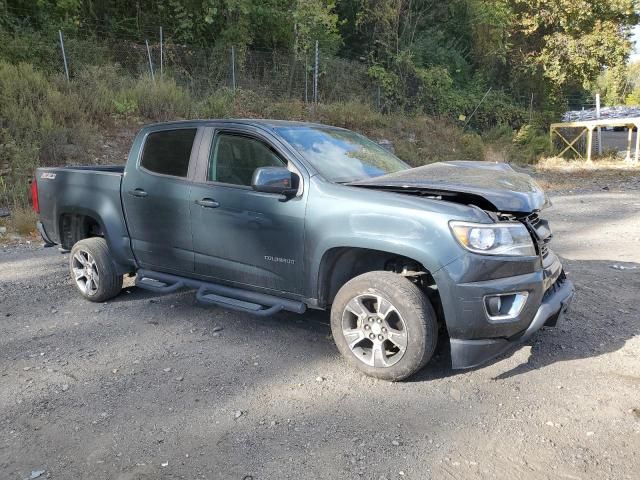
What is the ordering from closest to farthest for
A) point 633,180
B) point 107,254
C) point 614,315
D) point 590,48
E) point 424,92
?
point 614,315 < point 107,254 < point 633,180 < point 424,92 < point 590,48

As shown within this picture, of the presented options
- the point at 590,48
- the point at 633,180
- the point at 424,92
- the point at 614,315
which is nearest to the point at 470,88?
the point at 424,92

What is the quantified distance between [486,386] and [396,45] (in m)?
19.8

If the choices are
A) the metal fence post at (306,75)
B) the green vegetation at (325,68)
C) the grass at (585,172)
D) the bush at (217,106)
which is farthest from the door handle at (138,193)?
the metal fence post at (306,75)

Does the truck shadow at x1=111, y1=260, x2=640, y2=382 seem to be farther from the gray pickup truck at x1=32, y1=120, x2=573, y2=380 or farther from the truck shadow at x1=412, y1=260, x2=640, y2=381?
the gray pickup truck at x1=32, y1=120, x2=573, y2=380

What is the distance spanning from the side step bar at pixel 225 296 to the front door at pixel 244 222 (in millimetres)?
91

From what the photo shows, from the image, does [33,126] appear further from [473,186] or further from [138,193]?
[473,186]

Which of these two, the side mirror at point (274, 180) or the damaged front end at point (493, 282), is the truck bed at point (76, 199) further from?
the damaged front end at point (493, 282)

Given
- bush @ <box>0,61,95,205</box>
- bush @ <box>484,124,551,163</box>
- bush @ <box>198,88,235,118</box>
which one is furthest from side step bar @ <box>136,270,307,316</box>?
bush @ <box>484,124,551,163</box>

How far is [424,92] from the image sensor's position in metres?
21.4

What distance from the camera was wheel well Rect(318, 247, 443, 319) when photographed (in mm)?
3885

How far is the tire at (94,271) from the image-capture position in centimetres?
541

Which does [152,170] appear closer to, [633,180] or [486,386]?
[486,386]

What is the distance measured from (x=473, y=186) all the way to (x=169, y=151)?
2.74 m

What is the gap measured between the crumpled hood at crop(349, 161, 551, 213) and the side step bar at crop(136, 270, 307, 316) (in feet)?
3.54
